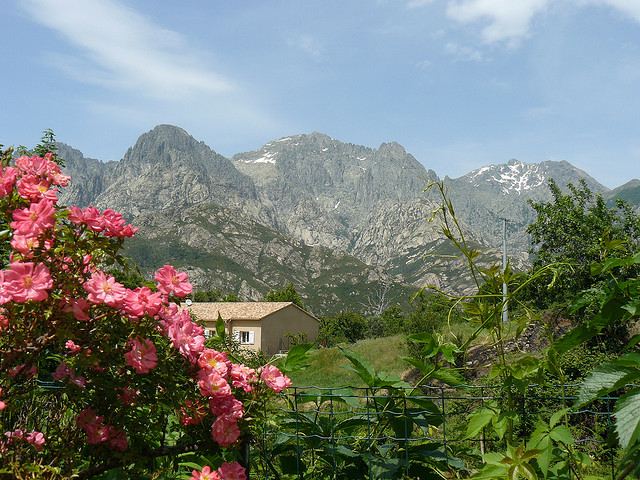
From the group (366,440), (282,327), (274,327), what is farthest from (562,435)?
(282,327)

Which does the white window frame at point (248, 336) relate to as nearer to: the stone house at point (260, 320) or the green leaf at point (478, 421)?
the stone house at point (260, 320)

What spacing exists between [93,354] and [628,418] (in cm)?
143

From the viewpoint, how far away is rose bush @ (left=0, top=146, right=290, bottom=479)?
170 centimetres

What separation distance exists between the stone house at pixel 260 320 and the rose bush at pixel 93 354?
4662cm

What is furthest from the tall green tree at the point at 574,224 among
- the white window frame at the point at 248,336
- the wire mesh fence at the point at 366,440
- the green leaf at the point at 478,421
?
the white window frame at the point at 248,336

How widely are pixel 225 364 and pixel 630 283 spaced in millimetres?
1261

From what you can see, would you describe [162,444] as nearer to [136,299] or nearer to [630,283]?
[136,299]

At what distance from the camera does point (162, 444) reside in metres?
1.93

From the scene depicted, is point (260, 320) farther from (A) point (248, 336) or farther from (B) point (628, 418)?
(B) point (628, 418)

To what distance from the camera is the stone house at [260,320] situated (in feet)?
165

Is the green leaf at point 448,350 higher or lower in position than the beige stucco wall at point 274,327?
higher

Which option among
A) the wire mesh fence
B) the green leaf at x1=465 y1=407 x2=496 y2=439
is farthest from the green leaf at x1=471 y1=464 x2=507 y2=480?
the wire mesh fence

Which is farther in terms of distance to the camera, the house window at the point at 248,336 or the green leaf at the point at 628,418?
the house window at the point at 248,336

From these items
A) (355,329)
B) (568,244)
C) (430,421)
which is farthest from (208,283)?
(430,421)
